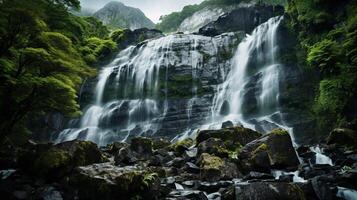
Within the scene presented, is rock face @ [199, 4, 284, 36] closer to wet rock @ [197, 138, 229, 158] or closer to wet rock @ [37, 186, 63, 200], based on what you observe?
wet rock @ [197, 138, 229, 158]

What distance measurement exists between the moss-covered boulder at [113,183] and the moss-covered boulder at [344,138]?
9.58 meters

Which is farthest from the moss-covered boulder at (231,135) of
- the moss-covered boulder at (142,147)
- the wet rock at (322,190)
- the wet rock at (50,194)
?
the wet rock at (50,194)

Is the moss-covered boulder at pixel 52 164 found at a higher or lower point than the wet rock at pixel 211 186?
higher

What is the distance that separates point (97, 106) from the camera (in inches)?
1211

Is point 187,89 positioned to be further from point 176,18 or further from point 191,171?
point 176,18

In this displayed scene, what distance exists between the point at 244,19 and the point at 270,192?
106ft

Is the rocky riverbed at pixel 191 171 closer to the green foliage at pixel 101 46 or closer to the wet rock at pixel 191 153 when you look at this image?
the wet rock at pixel 191 153

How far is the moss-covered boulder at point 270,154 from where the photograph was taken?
10797 millimetres

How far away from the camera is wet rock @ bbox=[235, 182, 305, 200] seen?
6.59 m

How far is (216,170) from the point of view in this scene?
10.2m

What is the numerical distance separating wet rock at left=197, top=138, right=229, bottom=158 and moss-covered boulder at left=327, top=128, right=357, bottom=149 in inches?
214

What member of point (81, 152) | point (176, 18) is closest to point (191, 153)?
point (81, 152)

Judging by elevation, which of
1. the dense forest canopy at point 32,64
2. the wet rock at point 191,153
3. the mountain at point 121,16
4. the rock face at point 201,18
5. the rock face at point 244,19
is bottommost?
the wet rock at point 191,153

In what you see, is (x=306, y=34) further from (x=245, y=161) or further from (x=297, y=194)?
(x=297, y=194)
